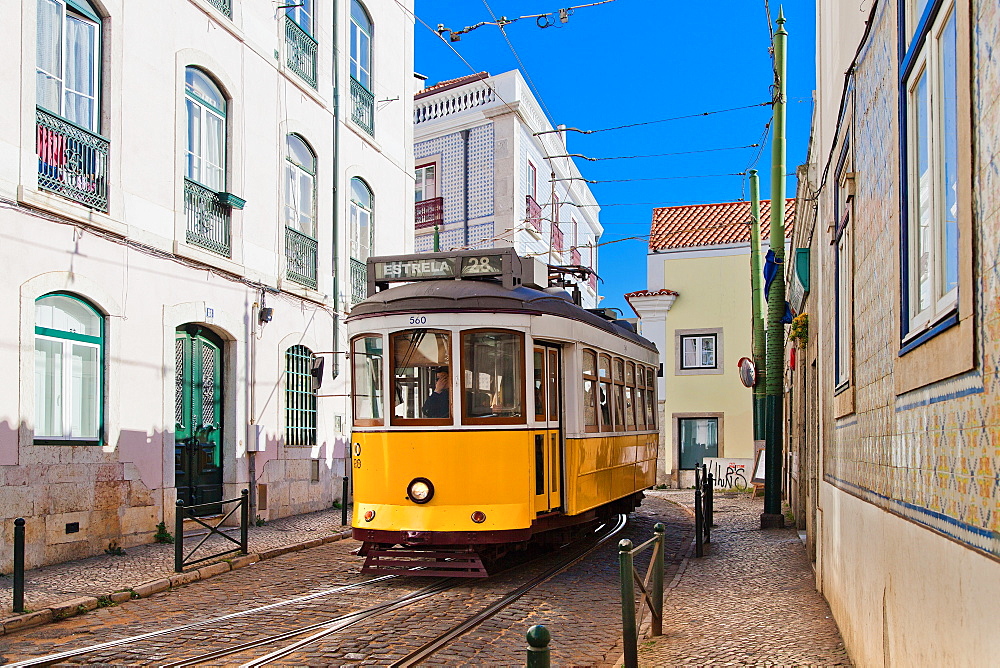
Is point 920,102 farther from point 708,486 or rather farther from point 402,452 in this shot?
point 708,486

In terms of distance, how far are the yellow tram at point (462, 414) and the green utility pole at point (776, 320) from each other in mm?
5147

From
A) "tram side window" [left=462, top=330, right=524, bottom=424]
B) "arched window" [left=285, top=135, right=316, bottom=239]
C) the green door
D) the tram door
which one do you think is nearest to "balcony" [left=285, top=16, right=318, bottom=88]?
"arched window" [left=285, top=135, right=316, bottom=239]

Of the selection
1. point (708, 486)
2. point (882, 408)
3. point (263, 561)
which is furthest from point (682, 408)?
point (882, 408)

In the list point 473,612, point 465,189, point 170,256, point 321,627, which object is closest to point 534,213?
point 465,189

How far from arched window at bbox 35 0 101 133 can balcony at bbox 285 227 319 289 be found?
523cm

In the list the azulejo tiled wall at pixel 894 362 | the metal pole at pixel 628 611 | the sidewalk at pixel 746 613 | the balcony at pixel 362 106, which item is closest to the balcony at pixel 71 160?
the balcony at pixel 362 106

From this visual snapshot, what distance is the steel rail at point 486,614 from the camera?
6938 millimetres

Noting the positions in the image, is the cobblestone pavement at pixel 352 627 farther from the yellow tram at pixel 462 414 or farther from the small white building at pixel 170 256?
the small white building at pixel 170 256

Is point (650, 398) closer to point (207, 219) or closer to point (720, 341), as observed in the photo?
point (207, 219)

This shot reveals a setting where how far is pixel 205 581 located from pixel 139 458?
2.97 meters

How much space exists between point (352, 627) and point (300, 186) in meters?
11.7

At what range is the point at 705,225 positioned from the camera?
32.1m

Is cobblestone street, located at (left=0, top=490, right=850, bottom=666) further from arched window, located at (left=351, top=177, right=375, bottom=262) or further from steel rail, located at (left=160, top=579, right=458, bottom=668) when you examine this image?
arched window, located at (left=351, top=177, right=375, bottom=262)

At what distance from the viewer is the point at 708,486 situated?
14023 millimetres
